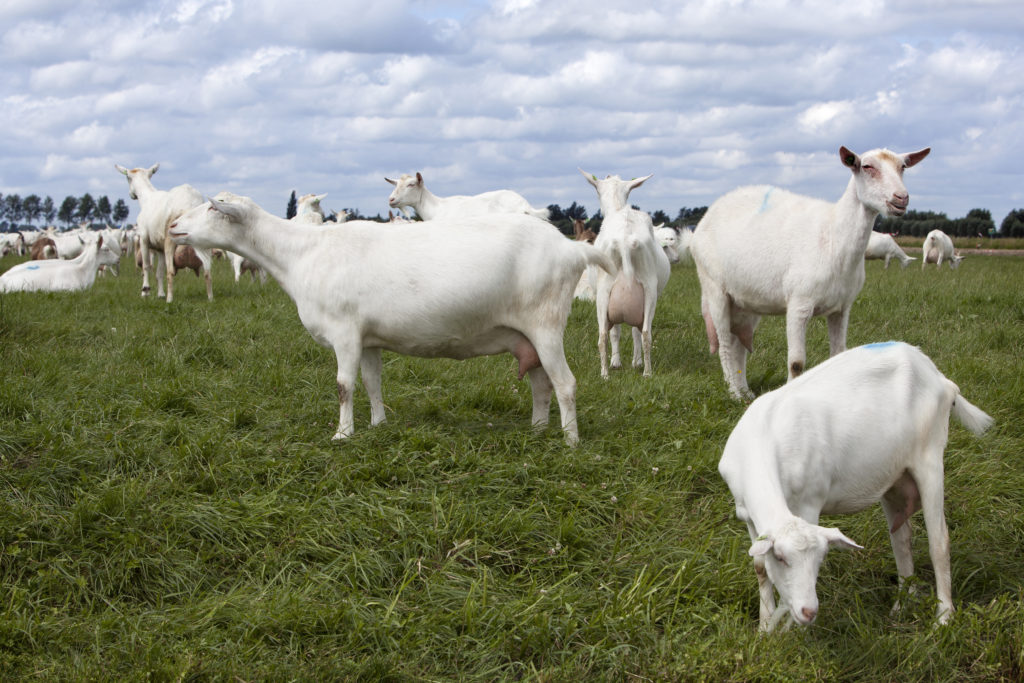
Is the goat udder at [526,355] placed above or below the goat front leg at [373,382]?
above

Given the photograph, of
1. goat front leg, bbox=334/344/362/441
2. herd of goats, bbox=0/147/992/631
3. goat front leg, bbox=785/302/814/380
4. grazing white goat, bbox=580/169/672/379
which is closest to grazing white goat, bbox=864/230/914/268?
herd of goats, bbox=0/147/992/631

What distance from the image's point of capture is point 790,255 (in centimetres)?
705

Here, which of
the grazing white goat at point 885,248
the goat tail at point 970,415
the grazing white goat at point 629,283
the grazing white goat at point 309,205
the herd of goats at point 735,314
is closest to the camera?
the herd of goats at point 735,314

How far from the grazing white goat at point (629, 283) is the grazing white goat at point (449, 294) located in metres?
2.61

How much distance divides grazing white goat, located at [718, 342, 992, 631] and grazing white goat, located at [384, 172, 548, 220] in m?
8.00

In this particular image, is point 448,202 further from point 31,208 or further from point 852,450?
point 31,208

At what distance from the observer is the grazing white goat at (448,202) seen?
1222cm

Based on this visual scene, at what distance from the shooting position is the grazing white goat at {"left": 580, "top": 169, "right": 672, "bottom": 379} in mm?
8758

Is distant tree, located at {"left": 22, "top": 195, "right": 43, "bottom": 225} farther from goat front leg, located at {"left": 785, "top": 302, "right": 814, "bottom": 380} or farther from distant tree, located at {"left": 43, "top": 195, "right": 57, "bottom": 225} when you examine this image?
goat front leg, located at {"left": 785, "top": 302, "right": 814, "bottom": 380}

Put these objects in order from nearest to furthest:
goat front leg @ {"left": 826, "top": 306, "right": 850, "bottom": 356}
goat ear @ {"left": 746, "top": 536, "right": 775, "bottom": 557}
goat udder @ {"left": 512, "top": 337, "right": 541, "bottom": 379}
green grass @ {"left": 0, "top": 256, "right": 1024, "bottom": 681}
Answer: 1. goat ear @ {"left": 746, "top": 536, "right": 775, "bottom": 557}
2. green grass @ {"left": 0, "top": 256, "right": 1024, "bottom": 681}
3. goat udder @ {"left": 512, "top": 337, "right": 541, "bottom": 379}
4. goat front leg @ {"left": 826, "top": 306, "right": 850, "bottom": 356}

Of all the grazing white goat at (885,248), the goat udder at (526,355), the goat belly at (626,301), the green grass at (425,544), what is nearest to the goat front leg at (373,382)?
the green grass at (425,544)

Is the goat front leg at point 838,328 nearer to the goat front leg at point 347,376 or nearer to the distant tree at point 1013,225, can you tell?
the goat front leg at point 347,376

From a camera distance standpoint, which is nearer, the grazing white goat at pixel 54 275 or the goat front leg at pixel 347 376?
the goat front leg at pixel 347 376

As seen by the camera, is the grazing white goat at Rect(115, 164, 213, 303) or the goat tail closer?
the goat tail
